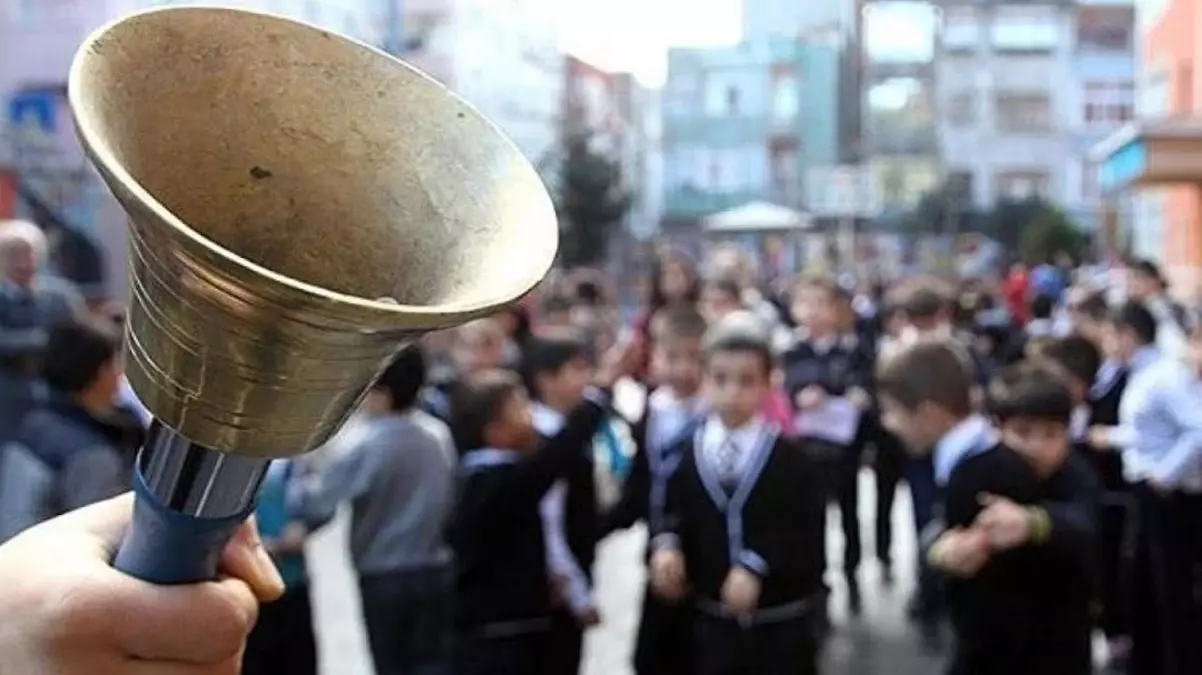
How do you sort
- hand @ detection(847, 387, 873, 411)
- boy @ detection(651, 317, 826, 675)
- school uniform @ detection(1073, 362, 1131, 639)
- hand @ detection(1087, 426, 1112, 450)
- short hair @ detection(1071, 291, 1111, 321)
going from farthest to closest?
short hair @ detection(1071, 291, 1111, 321) → hand @ detection(847, 387, 873, 411) → school uniform @ detection(1073, 362, 1131, 639) → hand @ detection(1087, 426, 1112, 450) → boy @ detection(651, 317, 826, 675)

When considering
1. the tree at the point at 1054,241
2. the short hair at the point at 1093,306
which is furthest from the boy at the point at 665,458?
the tree at the point at 1054,241

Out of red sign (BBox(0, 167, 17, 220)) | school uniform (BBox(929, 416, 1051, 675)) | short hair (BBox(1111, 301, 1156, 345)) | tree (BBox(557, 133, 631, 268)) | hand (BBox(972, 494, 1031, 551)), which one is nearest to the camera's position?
hand (BBox(972, 494, 1031, 551))

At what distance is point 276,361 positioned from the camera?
4.28ft

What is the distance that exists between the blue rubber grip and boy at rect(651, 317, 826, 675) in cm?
295

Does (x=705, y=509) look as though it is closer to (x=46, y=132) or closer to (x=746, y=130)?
(x=46, y=132)

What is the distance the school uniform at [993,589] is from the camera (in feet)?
13.0

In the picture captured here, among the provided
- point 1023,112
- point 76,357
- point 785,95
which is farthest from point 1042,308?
point 785,95

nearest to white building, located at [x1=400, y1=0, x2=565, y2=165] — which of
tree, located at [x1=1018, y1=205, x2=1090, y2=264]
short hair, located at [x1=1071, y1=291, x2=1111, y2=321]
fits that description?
tree, located at [x1=1018, y1=205, x2=1090, y2=264]

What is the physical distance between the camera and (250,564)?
150cm

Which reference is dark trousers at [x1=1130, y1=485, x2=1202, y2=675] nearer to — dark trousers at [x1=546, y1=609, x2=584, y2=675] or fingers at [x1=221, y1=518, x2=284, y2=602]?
dark trousers at [x1=546, y1=609, x2=584, y2=675]

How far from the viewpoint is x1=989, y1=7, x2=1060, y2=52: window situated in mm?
52438

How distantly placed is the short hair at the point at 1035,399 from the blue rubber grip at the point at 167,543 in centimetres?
303

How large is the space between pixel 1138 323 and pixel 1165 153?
20.5 feet

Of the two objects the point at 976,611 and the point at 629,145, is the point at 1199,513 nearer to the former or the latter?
the point at 976,611
